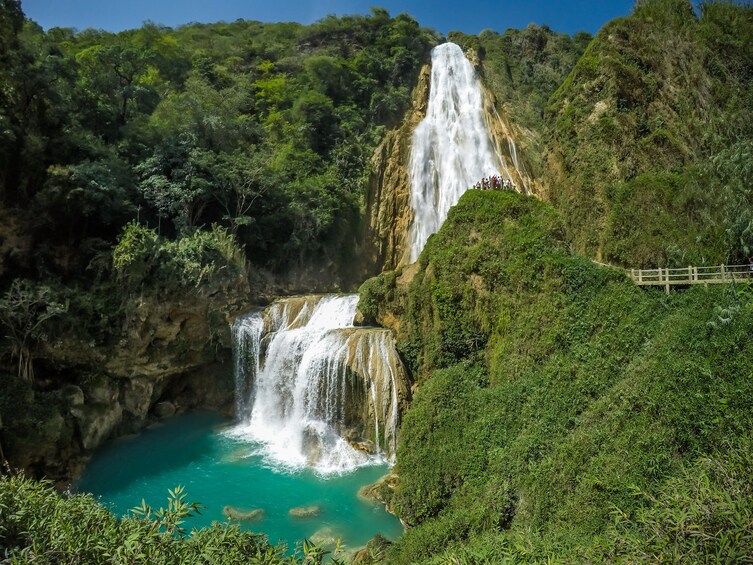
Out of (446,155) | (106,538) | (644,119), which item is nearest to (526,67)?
(446,155)

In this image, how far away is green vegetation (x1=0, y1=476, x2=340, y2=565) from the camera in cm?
448

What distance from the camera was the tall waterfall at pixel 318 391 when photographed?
15805 millimetres

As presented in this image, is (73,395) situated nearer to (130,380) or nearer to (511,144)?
(130,380)

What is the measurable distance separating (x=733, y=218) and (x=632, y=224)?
2.82 metres

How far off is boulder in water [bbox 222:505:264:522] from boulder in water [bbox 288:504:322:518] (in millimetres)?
832

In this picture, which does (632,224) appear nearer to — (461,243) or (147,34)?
(461,243)

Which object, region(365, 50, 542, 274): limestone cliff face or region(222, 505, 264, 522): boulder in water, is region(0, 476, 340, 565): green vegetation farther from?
region(365, 50, 542, 274): limestone cliff face

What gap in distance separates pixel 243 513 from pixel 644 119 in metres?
19.7

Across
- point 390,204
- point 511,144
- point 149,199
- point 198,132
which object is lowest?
point 149,199

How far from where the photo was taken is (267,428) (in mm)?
18422

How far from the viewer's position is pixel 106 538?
4773 millimetres

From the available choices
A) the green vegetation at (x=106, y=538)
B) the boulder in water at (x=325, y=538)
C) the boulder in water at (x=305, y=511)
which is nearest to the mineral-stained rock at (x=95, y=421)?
the boulder in water at (x=305, y=511)

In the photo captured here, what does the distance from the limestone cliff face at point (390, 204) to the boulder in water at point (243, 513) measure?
20.2 metres

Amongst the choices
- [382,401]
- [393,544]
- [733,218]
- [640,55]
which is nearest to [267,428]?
[382,401]
